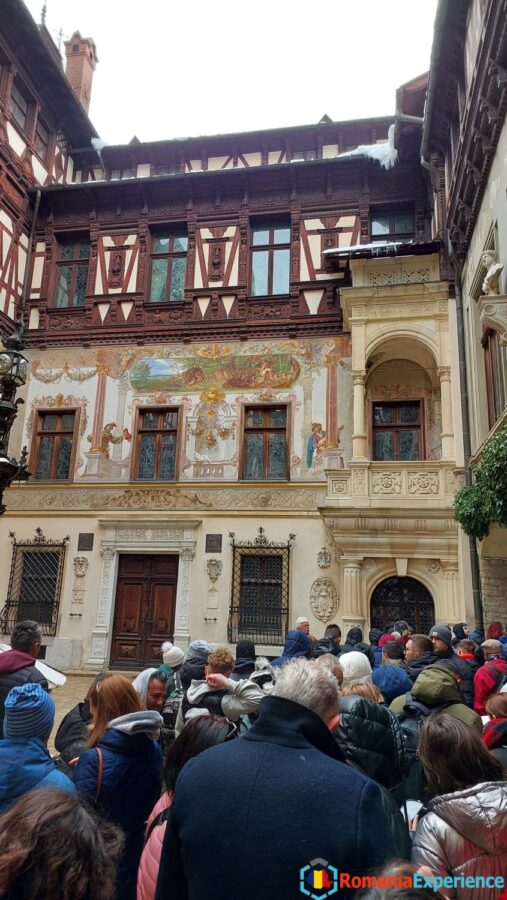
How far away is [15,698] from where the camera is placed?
2.56m

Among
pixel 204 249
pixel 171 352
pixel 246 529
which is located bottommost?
pixel 246 529

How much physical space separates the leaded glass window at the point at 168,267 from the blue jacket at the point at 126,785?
1541cm

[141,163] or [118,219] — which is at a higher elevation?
[141,163]

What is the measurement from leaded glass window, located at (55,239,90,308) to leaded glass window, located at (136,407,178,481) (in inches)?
165

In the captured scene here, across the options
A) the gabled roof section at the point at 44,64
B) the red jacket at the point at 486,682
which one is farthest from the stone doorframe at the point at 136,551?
the gabled roof section at the point at 44,64

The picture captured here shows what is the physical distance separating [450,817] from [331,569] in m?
12.6

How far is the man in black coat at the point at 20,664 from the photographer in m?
4.17

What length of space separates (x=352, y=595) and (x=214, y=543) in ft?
11.4

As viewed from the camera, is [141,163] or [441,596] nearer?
[441,596]

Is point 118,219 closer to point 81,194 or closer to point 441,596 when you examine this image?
point 81,194

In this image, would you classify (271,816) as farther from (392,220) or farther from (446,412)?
(392,220)

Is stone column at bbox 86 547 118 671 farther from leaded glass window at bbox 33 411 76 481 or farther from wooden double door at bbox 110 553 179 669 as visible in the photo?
leaded glass window at bbox 33 411 76 481

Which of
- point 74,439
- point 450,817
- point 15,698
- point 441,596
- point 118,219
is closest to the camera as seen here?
point 450,817

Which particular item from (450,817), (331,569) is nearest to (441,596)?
(331,569)
